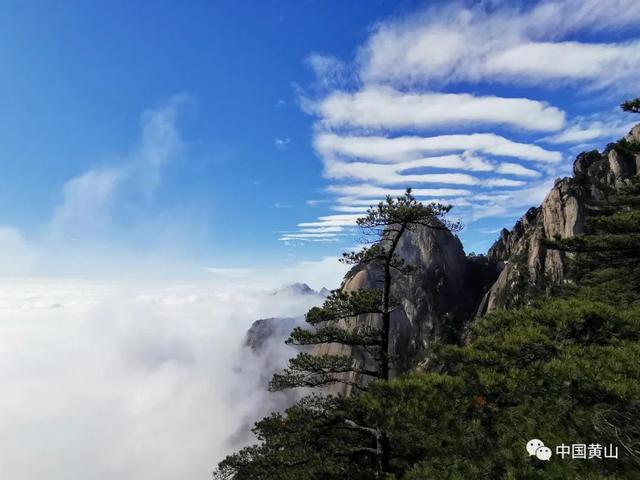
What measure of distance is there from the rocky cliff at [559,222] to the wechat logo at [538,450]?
185ft

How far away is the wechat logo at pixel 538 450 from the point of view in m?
5.67

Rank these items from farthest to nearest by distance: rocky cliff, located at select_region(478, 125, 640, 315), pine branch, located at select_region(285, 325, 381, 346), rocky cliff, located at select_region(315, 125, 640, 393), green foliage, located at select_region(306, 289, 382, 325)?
1. rocky cliff, located at select_region(315, 125, 640, 393)
2. rocky cliff, located at select_region(478, 125, 640, 315)
3. green foliage, located at select_region(306, 289, 382, 325)
4. pine branch, located at select_region(285, 325, 381, 346)

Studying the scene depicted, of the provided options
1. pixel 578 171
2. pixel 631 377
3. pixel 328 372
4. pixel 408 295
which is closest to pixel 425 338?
pixel 408 295

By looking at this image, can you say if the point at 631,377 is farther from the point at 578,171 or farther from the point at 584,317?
the point at 578,171

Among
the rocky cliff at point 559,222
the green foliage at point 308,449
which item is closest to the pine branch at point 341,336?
the green foliage at point 308,449

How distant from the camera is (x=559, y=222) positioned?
6222cm

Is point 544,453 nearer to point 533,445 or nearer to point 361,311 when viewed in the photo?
point 533,445

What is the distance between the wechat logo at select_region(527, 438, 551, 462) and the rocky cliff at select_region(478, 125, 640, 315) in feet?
185

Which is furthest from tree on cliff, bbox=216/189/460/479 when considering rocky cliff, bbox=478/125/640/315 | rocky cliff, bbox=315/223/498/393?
rocky cliff, bbox=315/223/498/393

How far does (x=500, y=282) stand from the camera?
6844cm

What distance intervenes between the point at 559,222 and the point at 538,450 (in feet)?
221

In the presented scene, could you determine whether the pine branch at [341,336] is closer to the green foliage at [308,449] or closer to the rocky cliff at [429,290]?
the green foliage at [308,449]

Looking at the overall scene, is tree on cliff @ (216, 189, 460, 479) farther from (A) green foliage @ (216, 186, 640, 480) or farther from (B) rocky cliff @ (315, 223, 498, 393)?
(B) rocky cliff @ (315, 223, 498, 393)

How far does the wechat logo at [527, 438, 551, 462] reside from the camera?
5.67 metres
